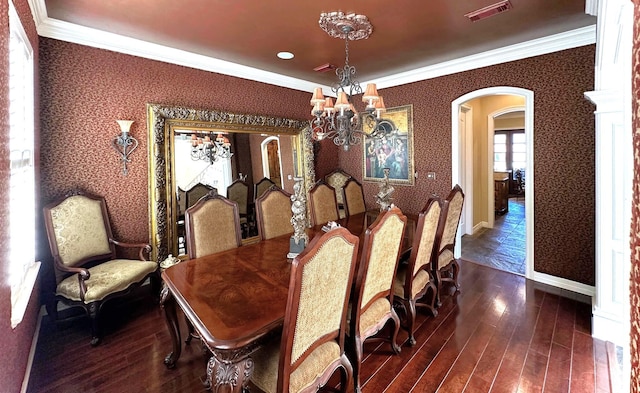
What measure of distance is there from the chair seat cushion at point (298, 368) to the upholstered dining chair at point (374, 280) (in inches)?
9.4

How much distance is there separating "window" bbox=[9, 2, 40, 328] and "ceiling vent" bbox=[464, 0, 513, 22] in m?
3.16

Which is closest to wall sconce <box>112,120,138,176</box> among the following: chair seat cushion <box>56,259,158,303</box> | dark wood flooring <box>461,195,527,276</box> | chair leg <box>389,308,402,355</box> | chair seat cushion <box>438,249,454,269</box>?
chair seat cushion <box>56,259,158,303</box>

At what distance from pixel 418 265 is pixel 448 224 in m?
0.61

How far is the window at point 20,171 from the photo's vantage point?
5.11ft

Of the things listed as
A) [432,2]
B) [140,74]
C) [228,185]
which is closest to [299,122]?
[228,185]

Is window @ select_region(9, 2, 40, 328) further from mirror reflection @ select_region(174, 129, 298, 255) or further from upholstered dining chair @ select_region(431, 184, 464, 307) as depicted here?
upholstered dining chair @ select_region(431, 184, 464, 307)

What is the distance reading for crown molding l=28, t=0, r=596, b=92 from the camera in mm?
2570

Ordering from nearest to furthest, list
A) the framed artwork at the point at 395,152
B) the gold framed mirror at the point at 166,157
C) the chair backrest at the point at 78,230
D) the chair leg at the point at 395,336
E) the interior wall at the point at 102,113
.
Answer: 1. the chair leg at the point at 395,336
2. the chair backrest at the point at 78,230
3. the interior wall at the point at 102,113
4. the gold framed mirror at the point at 166,157
5. the framed artwork at the point at 395,152

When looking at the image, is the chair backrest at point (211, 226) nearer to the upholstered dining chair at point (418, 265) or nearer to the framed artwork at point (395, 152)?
the upholstered dining chair at point (418, 265)

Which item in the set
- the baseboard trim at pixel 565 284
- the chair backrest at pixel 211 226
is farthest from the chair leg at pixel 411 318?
the baseboard trim at pixel 565 284

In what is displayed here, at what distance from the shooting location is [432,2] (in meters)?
2.34

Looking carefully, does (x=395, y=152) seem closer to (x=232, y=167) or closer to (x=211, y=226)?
(x=232, y=167)

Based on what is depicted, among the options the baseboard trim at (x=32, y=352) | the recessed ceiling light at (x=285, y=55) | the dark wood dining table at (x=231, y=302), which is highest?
the recessed ceiling light at (x=285, y=55)

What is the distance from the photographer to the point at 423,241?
2.20 meters
